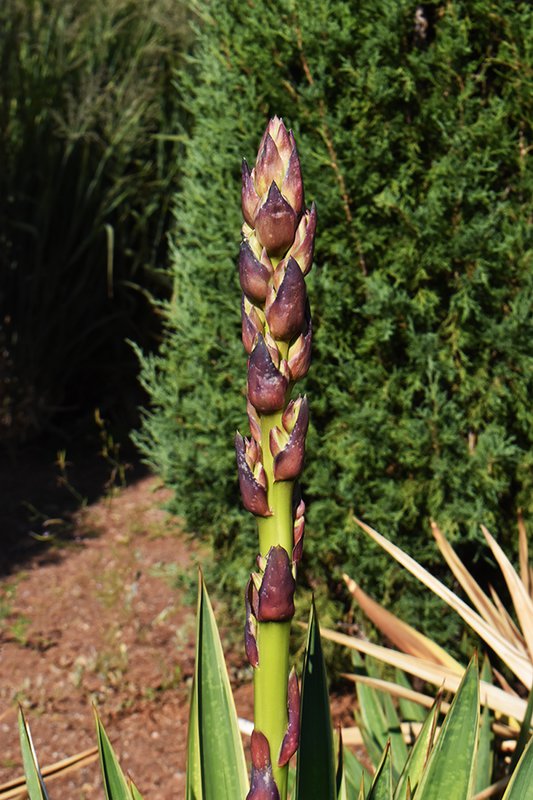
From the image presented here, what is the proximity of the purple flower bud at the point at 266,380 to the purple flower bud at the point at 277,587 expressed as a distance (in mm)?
151

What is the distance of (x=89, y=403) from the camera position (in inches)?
256

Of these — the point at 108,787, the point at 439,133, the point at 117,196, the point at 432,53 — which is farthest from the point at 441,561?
the point at 117,196

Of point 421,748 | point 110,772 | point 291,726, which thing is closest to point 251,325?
point 291,726

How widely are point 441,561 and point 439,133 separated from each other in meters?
1.40

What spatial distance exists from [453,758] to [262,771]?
0.58 meters

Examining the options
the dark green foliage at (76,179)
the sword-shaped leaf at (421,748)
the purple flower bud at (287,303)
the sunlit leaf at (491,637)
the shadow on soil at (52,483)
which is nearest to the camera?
the purple flower bud at (287,303)

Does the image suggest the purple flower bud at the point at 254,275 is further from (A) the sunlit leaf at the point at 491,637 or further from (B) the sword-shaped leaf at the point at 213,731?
(A) the sunlit leaf at the point at 491,637

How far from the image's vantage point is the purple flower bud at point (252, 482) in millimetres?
963

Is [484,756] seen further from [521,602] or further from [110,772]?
[110,772]

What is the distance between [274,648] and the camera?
101 centimetres

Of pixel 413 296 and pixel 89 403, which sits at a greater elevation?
pixel 413 296

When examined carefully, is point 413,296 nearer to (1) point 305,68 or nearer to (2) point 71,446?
(1) point 305,68

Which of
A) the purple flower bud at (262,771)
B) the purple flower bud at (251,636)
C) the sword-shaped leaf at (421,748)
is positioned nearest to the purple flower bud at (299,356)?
the purple flower bud at (251,636)

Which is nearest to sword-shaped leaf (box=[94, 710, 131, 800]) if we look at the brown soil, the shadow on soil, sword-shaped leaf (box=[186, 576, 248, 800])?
sword-shaped leaf (box=[186, 576, 248, 800])
